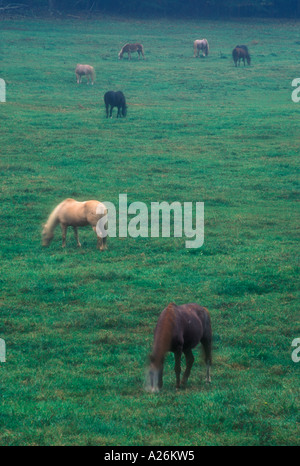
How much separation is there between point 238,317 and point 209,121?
61.2 feet

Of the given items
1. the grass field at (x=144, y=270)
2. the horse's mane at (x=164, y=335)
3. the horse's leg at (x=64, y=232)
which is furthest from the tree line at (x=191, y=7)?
the horse's mane at (x=164, y=335)

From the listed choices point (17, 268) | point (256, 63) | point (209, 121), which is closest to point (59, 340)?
point (17, 268)

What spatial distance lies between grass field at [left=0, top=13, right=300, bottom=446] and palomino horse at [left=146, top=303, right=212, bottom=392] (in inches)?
9.1

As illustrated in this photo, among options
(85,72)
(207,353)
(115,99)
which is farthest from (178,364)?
(85,72)

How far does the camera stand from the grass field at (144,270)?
691 cm

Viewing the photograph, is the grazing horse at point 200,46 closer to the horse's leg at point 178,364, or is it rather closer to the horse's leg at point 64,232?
the horse's leg at point 64,232

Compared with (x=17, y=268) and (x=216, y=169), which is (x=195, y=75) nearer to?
(x=216, y=169)

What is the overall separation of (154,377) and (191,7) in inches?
2213

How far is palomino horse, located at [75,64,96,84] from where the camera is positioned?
3553cm

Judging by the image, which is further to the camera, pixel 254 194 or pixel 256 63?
pixel 256 63

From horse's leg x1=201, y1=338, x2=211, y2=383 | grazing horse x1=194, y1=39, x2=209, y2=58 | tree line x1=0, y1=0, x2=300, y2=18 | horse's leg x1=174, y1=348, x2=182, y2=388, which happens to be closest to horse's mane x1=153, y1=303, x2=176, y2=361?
horse's leg x1=174, y1=348, x2=182, y2=388

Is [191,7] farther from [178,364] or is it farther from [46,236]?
[178,364]

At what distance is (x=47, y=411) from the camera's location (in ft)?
22.9

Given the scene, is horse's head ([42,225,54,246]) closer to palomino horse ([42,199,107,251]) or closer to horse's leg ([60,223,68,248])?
palomino horse ([42,199,107,251])
